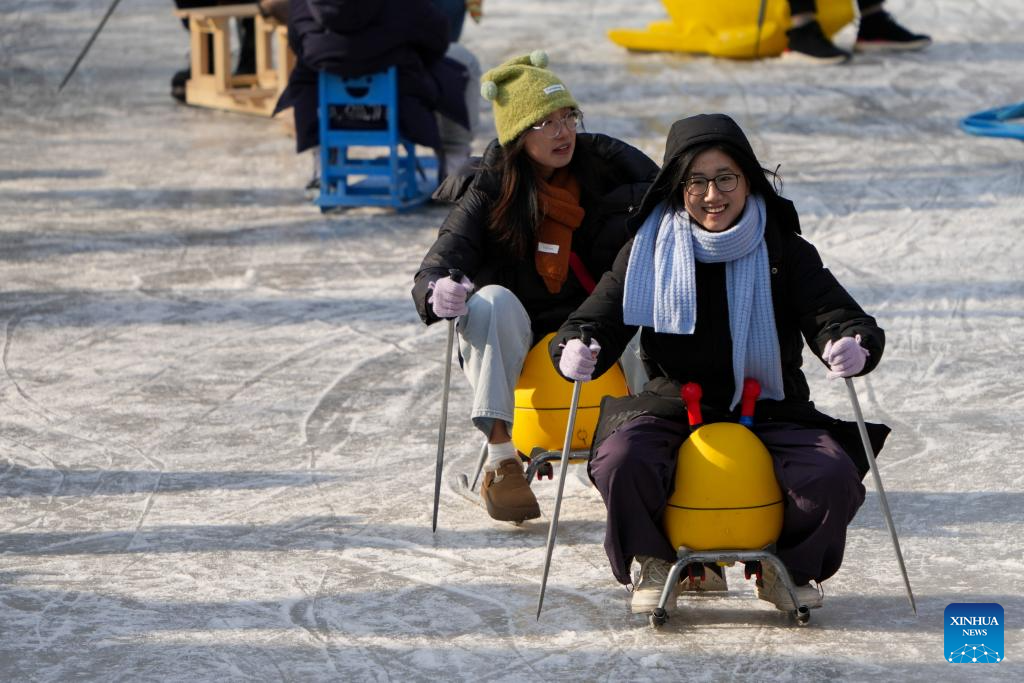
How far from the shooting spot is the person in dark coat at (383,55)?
791 cm

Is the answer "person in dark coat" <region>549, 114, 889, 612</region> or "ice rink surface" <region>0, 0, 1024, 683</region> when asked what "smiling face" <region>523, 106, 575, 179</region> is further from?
"ice rink surface" <region>0, 0, 1024, 683</region>

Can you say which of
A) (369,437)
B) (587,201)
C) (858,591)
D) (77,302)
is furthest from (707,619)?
(77,302)

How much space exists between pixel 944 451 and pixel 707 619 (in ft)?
5.01

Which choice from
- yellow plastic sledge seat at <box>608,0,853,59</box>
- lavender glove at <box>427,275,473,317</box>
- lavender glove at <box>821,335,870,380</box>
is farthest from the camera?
yellow plastic sledge seat at <box>608,0,853,59</box>

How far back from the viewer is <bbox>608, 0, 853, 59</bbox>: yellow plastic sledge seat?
466 inches

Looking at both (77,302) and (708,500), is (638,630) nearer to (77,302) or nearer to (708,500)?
(708,500)

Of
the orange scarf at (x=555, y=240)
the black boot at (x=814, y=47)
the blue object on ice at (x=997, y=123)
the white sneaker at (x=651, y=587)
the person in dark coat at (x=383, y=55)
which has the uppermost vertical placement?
the orange scarf at (x=555, y=240)

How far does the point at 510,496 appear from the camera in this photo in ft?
14.5

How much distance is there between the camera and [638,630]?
3.74 meters

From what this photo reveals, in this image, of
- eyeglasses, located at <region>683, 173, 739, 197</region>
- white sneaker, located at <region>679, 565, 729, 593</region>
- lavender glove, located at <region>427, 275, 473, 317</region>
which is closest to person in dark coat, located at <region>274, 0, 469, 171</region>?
lavender glove, located at <region>427, 275, 473, 317</region>

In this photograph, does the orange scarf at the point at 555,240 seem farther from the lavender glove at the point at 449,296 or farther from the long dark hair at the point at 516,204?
the lavender glove at the point at 449,296

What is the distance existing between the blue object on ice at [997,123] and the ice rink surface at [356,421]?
0.13m

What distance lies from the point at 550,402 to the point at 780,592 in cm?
92

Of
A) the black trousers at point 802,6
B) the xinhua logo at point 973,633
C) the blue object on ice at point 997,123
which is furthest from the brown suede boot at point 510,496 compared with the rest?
the black trousers at point 802,6
